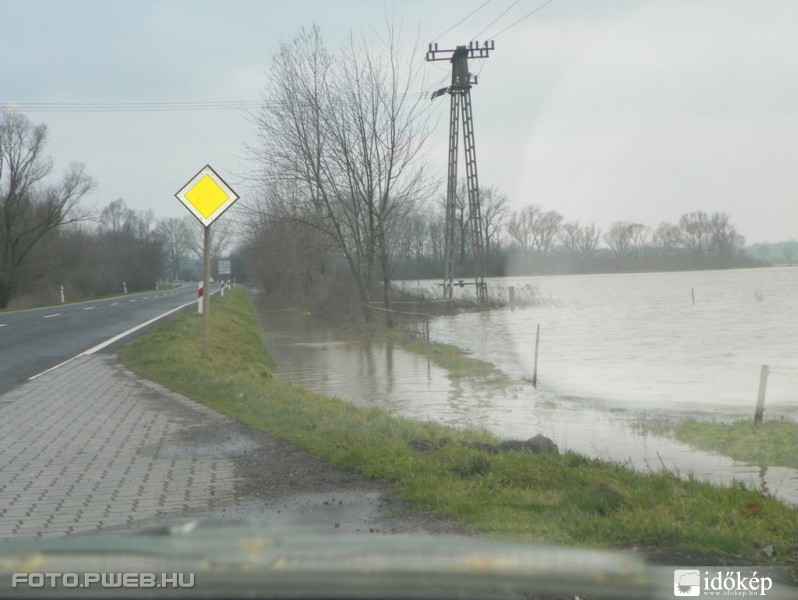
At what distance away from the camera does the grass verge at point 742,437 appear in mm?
9641

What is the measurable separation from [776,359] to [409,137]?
15448 mm

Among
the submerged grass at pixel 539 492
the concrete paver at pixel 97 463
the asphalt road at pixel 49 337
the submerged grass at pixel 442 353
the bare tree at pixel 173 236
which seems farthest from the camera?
the bare tree at pixel 173 236

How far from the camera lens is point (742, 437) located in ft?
35.5

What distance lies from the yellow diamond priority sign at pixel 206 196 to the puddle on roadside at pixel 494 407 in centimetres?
390

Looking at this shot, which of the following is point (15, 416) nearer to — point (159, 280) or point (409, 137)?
point (409, 137)

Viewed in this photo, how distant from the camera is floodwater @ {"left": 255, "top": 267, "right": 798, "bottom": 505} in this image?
11305 mm

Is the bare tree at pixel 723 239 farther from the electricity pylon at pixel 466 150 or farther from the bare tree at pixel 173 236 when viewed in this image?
the bare tree at pixel 173 236

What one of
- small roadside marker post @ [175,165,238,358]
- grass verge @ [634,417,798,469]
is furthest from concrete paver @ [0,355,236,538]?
grass verge @ [634,417,798,469]

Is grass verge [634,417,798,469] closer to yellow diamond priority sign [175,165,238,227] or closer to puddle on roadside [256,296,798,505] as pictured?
puddle on roadside [256,296,798,505]

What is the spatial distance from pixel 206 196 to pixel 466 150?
79.4 ft

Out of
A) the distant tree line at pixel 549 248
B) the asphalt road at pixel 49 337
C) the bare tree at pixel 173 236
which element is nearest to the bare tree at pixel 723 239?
the distant tree line at pixel 549 248

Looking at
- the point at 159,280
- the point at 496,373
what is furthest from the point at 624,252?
the point at 159,280

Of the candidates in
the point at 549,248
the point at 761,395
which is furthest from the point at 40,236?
the point at 761,395

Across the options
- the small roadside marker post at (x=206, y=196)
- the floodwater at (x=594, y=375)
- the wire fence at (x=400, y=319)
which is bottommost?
the floodwater at (x=594, y=375)
